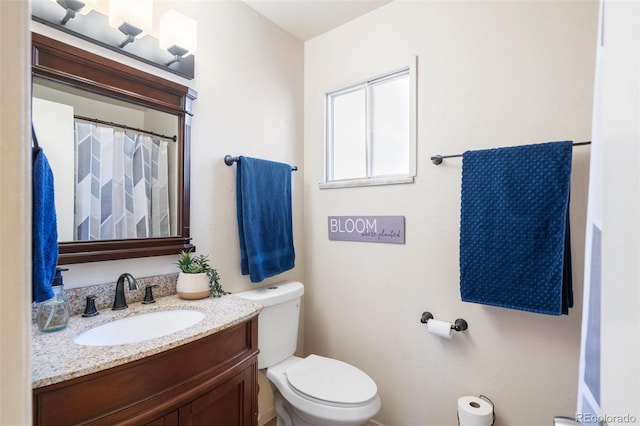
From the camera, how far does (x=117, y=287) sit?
4.15ft

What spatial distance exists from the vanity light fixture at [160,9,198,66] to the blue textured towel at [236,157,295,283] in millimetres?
576

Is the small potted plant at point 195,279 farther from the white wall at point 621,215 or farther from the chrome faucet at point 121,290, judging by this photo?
the white wall at point 621,215

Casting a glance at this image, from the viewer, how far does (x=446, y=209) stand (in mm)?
1627

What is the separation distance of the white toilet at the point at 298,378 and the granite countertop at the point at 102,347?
36 cm

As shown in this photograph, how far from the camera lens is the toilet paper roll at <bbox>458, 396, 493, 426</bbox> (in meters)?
1.36

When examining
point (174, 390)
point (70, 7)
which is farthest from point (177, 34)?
point (174, 390)

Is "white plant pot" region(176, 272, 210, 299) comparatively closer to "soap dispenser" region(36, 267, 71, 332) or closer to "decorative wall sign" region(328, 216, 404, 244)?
"soap dispenser" region(36, 267, 71, 332)

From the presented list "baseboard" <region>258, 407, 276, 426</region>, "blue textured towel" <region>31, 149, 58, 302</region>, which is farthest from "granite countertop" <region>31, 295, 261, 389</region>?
"baseboard" <region>258, 407, 276, 426</region>

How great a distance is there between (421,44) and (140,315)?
1.91m

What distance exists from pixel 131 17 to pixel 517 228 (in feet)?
6.12

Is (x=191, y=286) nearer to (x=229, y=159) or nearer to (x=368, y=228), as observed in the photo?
(x=229, y=159)

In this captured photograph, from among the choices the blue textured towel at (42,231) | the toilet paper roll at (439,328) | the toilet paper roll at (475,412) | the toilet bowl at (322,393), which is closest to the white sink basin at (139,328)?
the blue textured towel at (42,231)

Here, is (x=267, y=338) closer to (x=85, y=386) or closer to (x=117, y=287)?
(x=117, y=287)

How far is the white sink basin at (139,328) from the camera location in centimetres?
108
